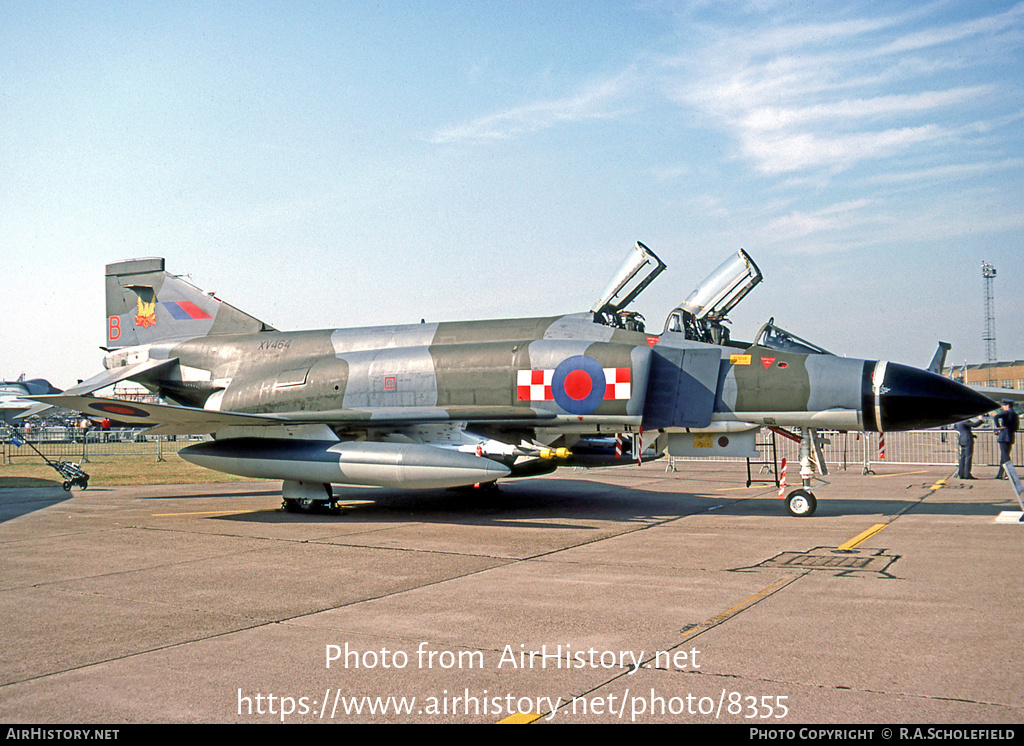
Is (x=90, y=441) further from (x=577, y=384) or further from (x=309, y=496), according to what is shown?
(x=577, y=384)

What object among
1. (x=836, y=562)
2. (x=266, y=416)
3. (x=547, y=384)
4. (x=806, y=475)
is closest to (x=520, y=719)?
(x=836, y=562)

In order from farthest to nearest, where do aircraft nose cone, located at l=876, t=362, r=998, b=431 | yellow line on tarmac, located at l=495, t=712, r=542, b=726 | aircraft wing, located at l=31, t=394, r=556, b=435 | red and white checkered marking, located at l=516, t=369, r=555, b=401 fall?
1. red and white checkered marking, located at l=516, t=369, r=555, b=401
2. aircraft wing, located at l=31, t=394, r=556, b=435
3. aircraft nose cone, located at l=876, t=362, r=998, b=431
4. yellow line on tarmac, located at l=495, t=712, r=542, b=726

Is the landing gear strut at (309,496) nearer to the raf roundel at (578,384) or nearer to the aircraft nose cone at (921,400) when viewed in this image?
the raf roundel at (578,384)

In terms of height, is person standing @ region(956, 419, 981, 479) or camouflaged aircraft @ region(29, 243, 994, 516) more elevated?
camouflaged aircraft @ region(29, 243, 994, 516)

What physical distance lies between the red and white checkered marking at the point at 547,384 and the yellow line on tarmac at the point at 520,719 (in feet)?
23.6

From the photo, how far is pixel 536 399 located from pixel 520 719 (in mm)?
7608

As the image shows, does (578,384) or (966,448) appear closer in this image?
(578,384)

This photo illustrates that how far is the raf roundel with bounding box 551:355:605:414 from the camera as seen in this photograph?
10.5 meters

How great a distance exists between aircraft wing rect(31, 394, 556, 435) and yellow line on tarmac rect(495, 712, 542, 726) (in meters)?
7.35

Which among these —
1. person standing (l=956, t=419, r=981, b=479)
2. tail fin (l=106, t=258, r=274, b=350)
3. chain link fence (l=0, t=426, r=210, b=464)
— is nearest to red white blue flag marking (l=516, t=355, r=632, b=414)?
tail fin (l=106, t=258, r=274, b=350)

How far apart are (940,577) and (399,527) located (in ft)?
19.8

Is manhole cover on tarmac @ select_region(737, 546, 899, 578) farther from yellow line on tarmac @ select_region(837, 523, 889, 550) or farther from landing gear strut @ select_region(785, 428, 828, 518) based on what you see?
landing gear strut @ select_region(785, 428, 828, 518)

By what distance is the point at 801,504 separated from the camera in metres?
10.4

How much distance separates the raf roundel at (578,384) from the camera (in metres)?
10.5
